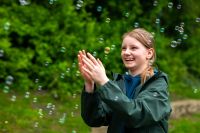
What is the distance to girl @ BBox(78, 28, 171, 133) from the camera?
2.76 metres

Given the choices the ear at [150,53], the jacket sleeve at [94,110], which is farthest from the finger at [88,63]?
the ear at [150,53]

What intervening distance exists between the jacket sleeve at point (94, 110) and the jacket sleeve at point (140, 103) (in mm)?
240

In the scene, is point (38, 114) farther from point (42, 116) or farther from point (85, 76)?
point (85, 76)

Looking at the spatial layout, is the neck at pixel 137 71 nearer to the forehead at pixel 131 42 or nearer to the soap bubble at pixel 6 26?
the forehead at pixel 131 42

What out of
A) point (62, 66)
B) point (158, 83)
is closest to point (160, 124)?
point (158, 83)

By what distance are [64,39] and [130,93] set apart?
4.34 metres

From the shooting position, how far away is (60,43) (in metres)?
7.30

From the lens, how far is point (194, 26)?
10133 millimetres

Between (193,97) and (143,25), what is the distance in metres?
1.40

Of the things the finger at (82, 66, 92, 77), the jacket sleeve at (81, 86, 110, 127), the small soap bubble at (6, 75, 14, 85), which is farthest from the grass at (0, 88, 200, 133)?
the finger at (82, 66, 92, 77)

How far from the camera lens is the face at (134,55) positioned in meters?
3.05

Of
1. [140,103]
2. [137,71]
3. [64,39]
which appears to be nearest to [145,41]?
[137,71]

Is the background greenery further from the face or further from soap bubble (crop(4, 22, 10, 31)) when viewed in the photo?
the face

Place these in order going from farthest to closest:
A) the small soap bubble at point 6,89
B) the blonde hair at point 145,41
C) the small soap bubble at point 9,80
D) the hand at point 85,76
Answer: the small soap bubble at point 9,80, the small soap bubble at point 6,89, the blonde hair at point 145,41, the hand at point 85,76
